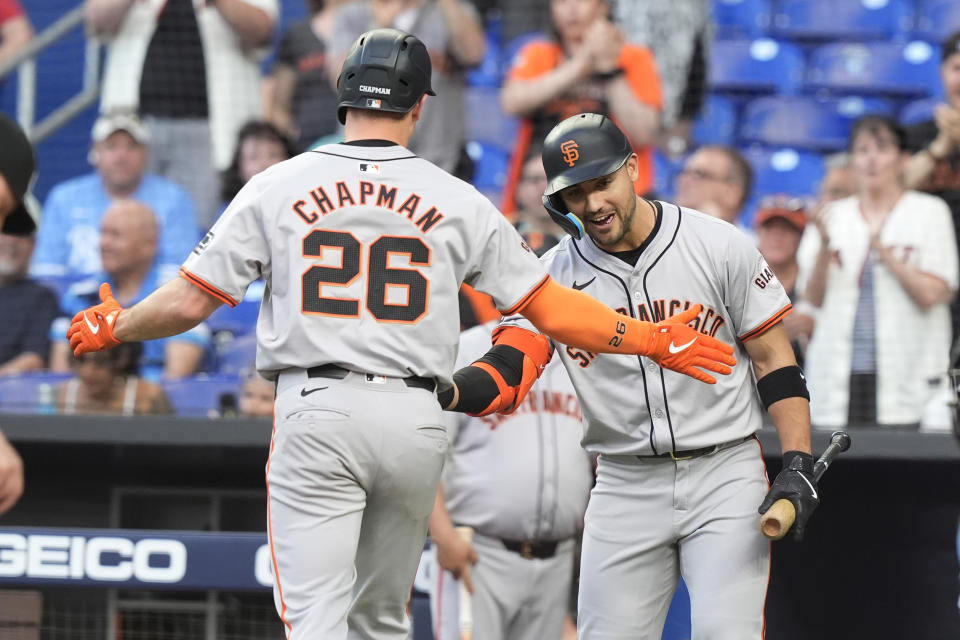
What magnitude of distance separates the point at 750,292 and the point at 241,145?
3.72m

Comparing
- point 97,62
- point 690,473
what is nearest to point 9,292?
point 97,62

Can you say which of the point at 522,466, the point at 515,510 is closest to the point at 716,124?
the point at 522,466

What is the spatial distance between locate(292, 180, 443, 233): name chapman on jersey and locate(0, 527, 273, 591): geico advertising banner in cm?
178

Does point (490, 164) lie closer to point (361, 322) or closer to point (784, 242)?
point (784, 242)

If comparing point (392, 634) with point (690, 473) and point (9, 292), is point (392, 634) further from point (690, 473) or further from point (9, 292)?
point (9, 292)

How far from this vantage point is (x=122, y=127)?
6.32m

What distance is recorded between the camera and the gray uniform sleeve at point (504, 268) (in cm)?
306

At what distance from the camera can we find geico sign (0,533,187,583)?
442 centimetres

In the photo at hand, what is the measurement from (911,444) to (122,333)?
2.71 metres

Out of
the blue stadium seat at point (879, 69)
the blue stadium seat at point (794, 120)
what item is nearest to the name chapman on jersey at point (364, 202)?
the blue stadium seat at point (794, 120)

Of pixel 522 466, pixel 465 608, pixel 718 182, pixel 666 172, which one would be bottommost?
pixel 465 608

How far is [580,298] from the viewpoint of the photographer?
3.09 meters

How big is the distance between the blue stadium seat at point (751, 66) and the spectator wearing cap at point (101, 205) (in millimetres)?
4117

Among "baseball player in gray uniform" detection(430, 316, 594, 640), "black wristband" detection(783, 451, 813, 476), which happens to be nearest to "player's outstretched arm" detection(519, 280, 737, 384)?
"black wristband" detection(783, 451, 813, 476)
